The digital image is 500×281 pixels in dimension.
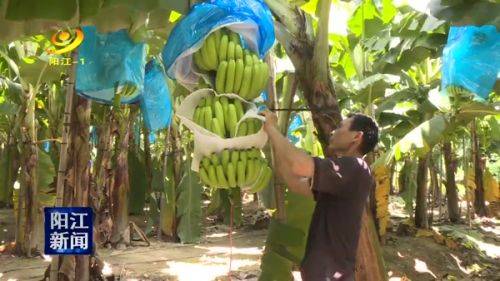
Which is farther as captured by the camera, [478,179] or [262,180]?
[478,179]

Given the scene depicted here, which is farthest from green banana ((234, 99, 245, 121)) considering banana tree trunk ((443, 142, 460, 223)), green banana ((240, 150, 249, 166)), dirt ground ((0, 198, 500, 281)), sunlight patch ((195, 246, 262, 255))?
banana tree trunk ((443, 142, 460, 223))

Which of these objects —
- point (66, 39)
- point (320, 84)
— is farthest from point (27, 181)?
point (320, 84)

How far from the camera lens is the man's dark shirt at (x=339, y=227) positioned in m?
2.09

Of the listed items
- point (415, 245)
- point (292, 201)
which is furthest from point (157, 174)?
point (292, 201)

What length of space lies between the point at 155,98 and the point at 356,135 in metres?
1.84

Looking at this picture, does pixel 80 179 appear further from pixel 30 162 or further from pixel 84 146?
pixel 30 162

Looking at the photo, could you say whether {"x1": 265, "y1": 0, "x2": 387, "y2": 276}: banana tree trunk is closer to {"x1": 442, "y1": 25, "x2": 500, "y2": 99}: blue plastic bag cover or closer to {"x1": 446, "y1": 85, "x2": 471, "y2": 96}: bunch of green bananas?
{"x1": 442, "y1": 25, "x2": 500, "y2": 99}: blue plastic bag cover

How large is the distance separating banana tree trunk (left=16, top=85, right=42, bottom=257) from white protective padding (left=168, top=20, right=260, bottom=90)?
13.2 ft

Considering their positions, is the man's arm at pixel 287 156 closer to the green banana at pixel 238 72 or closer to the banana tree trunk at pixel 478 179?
the green banana at pixel 238 72

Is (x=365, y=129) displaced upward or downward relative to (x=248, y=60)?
downward

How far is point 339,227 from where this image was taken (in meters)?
2.16

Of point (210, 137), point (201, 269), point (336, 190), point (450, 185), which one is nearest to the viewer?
point (210, 137)

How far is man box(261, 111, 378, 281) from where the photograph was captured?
202cm

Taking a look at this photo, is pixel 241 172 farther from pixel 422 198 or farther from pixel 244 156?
pixel 422 198
